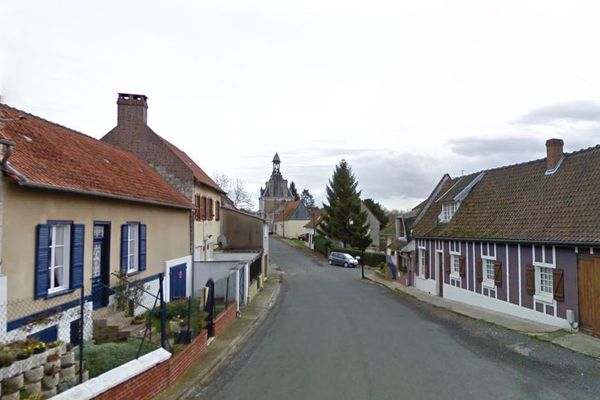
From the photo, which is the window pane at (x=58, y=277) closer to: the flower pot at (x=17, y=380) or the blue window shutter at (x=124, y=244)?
the blue window shutter at (x=124, y=244)

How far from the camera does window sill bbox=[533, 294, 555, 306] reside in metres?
15.9

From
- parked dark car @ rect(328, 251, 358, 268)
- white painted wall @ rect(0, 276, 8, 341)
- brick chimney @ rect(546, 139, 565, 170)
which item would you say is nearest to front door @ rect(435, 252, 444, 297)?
brick chimney @ rect(546, 139, 565, 170)

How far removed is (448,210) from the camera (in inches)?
1036

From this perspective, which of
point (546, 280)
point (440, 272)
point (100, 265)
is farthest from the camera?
point (440, 272)

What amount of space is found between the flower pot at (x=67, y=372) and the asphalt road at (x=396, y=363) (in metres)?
2.51

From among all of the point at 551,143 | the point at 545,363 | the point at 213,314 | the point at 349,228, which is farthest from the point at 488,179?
the point at 349,228

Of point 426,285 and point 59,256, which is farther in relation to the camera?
point 426,285

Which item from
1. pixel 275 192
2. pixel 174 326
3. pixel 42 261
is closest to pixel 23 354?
pixel 42 261

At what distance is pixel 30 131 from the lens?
12.3 metres

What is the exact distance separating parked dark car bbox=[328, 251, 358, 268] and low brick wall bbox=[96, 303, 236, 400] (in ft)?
125

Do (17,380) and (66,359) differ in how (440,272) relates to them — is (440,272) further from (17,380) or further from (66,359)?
(17,380)

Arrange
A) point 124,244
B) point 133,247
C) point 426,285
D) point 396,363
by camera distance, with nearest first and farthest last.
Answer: point 396,363
point 124,244
point 133,247
point 426,285

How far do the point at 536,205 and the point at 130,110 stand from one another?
19.0m

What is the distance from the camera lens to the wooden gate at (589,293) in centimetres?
1366
